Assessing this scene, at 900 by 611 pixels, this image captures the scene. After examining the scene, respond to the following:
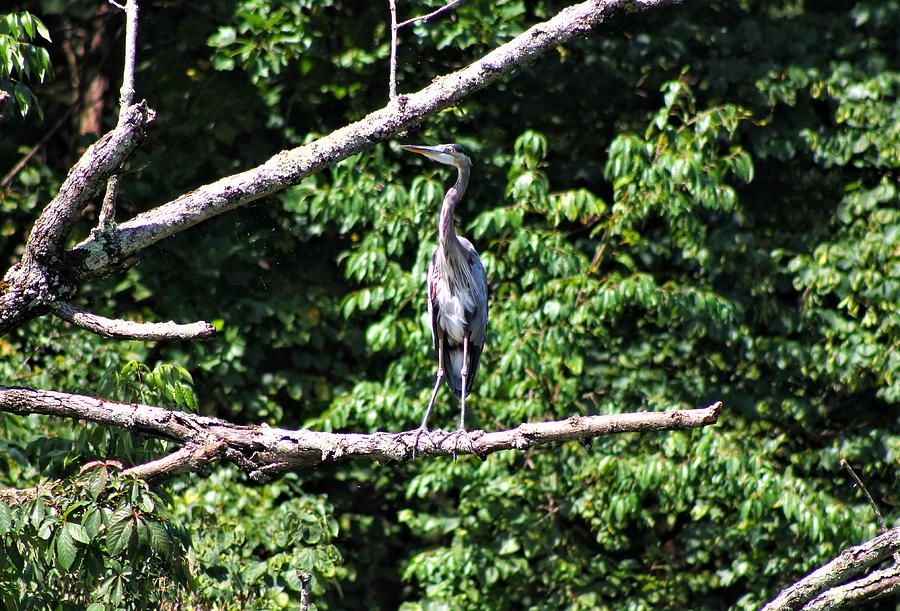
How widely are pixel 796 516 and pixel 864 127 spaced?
7.32 ft

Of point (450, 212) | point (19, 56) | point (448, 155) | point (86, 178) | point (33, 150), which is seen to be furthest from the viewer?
point (33, 150)

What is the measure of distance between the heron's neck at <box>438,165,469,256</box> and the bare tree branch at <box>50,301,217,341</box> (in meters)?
1.72

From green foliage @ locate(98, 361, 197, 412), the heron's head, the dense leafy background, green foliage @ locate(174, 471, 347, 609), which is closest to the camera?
green foliage @ locate(98, 361, 197, 412)

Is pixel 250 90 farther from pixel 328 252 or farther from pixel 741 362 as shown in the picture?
pixel 741 362

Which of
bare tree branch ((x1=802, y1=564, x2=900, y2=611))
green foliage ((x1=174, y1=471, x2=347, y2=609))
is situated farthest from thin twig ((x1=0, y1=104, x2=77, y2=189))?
bare tree branch ((x1=802, y1=564, x2=900, y2=611))

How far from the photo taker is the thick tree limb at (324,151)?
346 centimetres

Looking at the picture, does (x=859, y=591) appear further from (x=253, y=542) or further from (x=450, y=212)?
(x=253, y=542)

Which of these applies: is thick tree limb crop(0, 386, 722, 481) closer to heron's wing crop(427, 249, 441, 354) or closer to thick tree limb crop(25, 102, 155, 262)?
thick tree limb crop(25, 102, 155, 262)

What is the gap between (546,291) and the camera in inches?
216

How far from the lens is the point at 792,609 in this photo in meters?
3.63

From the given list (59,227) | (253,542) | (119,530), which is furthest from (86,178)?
(253,542)

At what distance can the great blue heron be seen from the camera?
16.1 ft

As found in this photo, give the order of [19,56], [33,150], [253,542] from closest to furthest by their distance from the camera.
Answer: [19,56]
[253,542]
[33,150]

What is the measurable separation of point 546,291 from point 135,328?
2.64m
